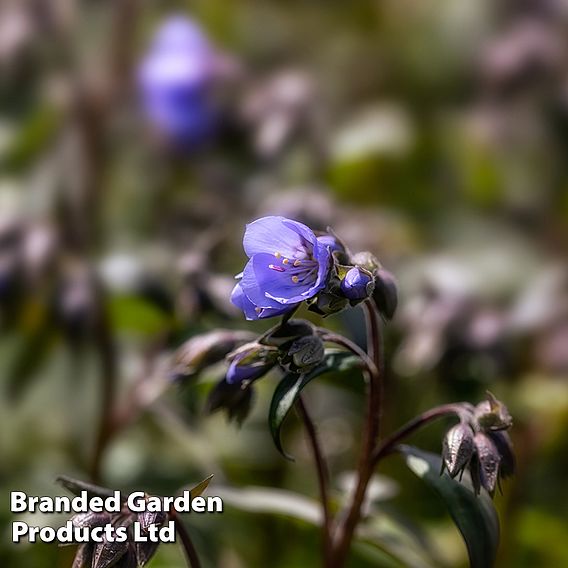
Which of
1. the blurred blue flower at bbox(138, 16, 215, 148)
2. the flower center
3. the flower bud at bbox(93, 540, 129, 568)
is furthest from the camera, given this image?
the blurred blue flower at bbox(138, 16, 215, 148)

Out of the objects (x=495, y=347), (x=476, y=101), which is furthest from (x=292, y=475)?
(x=476, y=101)

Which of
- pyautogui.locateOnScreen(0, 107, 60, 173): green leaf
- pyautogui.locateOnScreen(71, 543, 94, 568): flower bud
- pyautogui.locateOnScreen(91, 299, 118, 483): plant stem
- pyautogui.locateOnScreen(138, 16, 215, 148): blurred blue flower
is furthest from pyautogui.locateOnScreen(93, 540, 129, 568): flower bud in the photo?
pyautogui.locateOnScreen(138, 16, 215, 148): blurred blue flower

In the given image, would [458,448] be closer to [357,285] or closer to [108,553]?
[357,285]

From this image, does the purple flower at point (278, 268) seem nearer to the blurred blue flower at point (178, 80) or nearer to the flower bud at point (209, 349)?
the flower bud at point (209, 349)

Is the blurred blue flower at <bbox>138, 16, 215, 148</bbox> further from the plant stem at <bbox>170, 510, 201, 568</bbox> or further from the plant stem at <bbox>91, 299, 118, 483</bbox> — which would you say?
the plant stem at <bbox>170, 510, 201, 568</bbox>

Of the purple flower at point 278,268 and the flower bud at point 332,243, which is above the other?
the flower bud at point 332,243

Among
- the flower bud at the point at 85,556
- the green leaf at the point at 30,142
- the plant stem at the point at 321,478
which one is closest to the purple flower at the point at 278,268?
the plant stem at the point at 321,478
